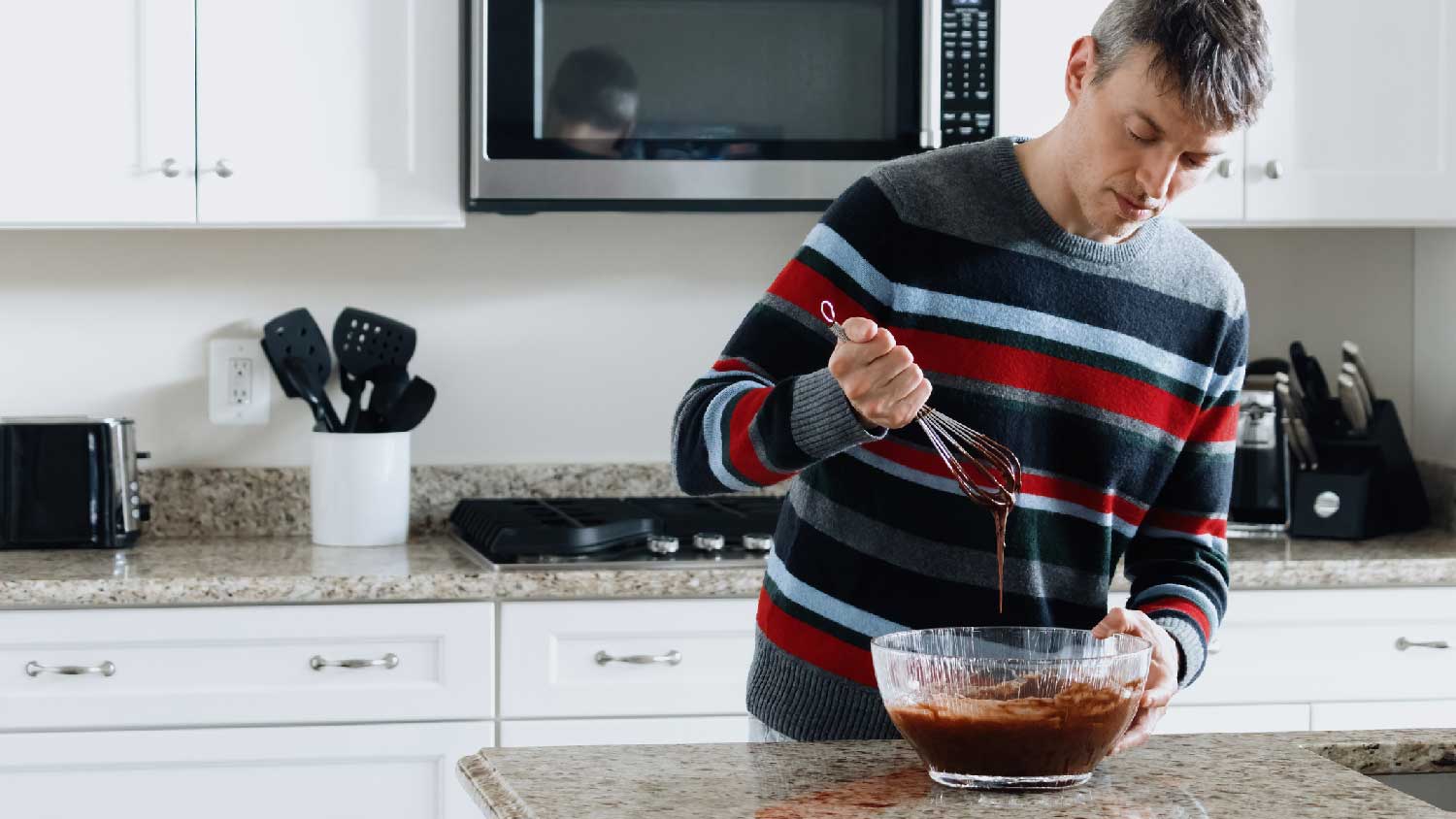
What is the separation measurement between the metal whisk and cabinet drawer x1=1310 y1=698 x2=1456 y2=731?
1.14 meters

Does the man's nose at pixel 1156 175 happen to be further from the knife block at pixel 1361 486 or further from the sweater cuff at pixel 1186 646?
the knife block at pixel 1361 486

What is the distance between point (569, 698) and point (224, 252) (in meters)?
0.98

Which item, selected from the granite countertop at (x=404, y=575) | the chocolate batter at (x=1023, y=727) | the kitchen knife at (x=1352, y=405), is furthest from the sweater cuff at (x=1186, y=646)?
the kitchen knife at (x=1352, y=405)

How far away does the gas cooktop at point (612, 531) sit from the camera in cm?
212

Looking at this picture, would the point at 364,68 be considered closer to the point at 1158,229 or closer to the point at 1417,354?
the point at 1158,229

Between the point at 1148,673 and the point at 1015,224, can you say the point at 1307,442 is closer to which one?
the point at 1015,224

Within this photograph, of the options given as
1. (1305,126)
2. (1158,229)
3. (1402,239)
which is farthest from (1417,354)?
(1158,229)

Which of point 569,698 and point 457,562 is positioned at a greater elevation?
point 457,562

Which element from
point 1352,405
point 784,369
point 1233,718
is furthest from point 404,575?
point 1352,405

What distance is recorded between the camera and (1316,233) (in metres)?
2.77

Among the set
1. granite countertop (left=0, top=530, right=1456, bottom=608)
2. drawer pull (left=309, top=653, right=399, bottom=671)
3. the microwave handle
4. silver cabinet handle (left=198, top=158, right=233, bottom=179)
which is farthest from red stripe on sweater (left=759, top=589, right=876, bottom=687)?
silver cabinet handle (left=198, top=158, right=233, bottom=179)

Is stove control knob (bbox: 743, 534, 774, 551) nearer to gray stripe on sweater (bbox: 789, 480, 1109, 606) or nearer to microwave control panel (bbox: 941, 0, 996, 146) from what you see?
microwave control panel (bbox: 941, 0, 996, 146)

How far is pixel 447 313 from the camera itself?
8.48ft

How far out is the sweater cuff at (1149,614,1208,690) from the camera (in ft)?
4.09
